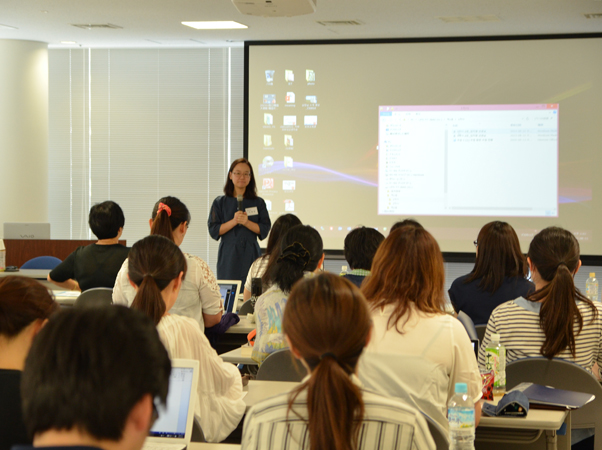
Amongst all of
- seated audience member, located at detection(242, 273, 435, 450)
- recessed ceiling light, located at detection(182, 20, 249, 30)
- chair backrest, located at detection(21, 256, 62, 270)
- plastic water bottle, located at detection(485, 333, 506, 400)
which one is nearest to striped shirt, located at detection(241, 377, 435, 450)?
seated audience member, located at detection(242, 273, 435, 450)

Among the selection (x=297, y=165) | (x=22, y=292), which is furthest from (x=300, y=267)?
(x=297, y=165)

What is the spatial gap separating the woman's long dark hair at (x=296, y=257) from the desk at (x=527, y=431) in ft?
3.34

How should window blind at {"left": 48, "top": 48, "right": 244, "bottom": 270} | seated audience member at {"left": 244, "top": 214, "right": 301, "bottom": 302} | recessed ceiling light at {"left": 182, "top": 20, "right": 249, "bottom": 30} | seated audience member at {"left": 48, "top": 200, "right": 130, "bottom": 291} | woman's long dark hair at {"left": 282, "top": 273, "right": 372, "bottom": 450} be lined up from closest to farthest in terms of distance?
woman's long dark hair at {"left": 282, "top": 273, "right": 372, "bottom": 450} < seated audience member at {"left": 48, "top": 200, "right": 130, "bottom": 291} < seated audience member at {"left": 244, "top": 214, "right": 301, "bottom": 302} < recessed ceiling light at {"left": 182, "top": 20, "right": 249, "bottom": 30} < window blind at {"left": 48, "top": 48, "right": 244, "bottom": 270}

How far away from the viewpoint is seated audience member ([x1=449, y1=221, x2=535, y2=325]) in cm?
344

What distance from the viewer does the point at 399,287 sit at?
1.92m

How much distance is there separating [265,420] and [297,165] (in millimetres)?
5713

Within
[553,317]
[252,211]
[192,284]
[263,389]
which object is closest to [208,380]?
[263,389]

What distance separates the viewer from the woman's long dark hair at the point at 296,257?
2.89m

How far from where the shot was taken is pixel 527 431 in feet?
7.47

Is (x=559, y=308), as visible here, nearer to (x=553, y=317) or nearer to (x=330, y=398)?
(x=553, y=317)

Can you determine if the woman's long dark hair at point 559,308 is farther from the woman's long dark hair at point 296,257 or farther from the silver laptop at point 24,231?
the silver laptop at point 24,231

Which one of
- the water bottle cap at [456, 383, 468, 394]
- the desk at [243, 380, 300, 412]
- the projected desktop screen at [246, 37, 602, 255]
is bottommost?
the desk at [243, 380, 300, 412]

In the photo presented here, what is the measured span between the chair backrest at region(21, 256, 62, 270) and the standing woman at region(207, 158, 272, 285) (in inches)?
55.9

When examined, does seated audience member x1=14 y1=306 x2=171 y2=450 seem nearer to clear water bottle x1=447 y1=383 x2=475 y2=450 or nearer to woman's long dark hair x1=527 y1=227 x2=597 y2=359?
clear water bottle x1=447 y1=383 x2=475 y2=450
